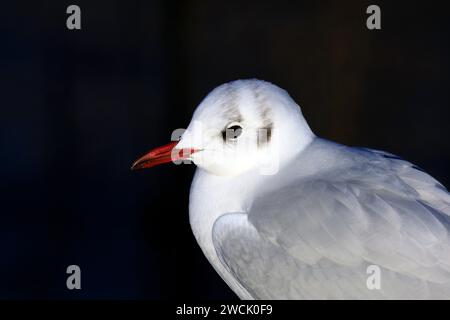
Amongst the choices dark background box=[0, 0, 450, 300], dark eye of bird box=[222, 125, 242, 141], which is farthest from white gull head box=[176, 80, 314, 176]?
dark background box=[0, 0, 450, 300]

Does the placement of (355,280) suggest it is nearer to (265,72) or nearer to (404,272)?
(404,272)

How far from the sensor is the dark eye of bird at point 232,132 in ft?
3.96

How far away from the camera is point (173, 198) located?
2.39m

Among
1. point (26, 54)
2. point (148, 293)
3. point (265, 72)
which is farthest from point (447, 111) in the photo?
point (26, 54)

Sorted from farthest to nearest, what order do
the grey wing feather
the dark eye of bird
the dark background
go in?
1. the dark background
2. the dark eye of bird
3. the grey wing feather

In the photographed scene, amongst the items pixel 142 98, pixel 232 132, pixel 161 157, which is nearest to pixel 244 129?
pixel 232 132

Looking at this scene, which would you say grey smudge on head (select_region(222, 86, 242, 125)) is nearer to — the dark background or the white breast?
the white breast

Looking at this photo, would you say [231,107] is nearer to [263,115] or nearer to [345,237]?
[263,115]

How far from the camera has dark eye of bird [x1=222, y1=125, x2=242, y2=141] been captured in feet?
3.96

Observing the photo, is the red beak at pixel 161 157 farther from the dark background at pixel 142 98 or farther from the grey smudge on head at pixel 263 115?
the dark background at pixel 142 98

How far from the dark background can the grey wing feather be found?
1017mm

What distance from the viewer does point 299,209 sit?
116 cm

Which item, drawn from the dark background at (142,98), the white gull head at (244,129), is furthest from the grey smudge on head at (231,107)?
the dark background at (142,98)

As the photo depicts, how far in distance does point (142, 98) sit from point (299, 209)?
124 cm
